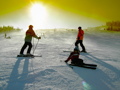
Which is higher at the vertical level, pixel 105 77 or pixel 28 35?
pixel 28 35

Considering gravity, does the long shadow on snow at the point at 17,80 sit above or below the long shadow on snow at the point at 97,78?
above

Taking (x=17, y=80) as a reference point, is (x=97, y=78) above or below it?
below

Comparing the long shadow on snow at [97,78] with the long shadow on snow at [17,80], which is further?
the long shadow on snow at [97,78]

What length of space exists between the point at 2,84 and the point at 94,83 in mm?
3074

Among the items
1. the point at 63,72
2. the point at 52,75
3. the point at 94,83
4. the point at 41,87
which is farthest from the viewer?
the point at 63,72

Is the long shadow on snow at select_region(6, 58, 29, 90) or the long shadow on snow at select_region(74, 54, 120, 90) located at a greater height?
the long shadow on snow at select_region(6, 58, 29, 90)

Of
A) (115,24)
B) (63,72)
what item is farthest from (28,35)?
(115,24)

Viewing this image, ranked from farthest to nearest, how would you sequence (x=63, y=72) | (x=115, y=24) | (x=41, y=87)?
(x=115, y=24)
(x=63, y=72)
(x=41, y=87)

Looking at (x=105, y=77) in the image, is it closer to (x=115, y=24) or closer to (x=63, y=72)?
(x=63, y=72)

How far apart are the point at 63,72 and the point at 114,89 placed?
2081 millimetres

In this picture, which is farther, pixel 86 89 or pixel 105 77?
pixel 105 77

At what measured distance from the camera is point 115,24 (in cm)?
4675

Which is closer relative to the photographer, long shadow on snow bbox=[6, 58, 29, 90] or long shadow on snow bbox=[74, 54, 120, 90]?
long shadow on snow bbox=[6, 58, 29, 90]

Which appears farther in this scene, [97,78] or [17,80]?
[97,78]
